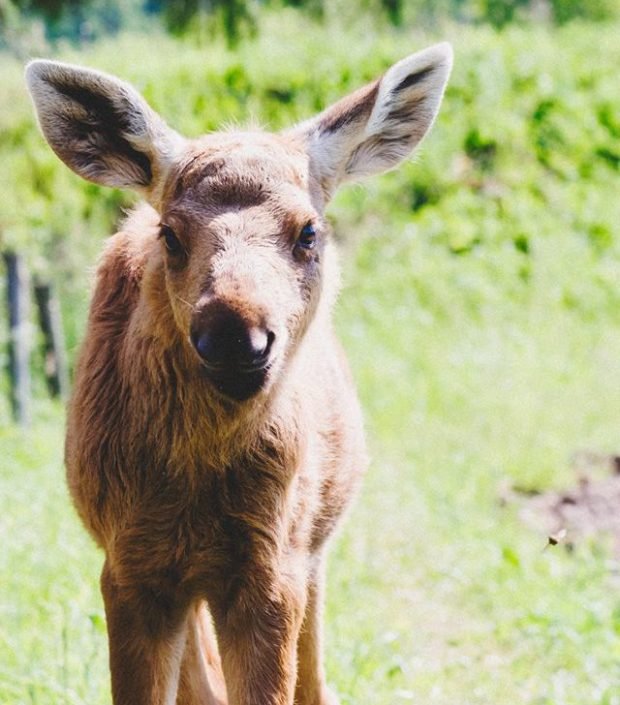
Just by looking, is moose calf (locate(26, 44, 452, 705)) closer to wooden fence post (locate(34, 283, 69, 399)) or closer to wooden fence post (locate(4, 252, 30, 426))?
wooden fence post (locate(4, 252, 30, 426))

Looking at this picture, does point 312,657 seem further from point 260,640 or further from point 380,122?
point 380,122

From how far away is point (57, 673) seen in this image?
4766mm

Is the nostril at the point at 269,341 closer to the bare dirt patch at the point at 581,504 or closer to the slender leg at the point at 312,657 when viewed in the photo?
the slender leg at the point at 312,657

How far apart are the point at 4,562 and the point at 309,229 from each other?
10.0 ft

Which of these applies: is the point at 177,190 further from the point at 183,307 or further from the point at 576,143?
the point at 576,143

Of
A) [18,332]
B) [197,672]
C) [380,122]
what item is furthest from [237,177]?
[18,332]

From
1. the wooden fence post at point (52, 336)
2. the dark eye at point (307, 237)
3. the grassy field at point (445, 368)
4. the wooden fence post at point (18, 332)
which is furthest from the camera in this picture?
the wooden fence post at point (52, 336)

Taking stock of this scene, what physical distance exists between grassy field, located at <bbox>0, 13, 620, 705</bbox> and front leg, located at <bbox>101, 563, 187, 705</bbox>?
807 millimetres

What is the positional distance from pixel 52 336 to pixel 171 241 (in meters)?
7.18

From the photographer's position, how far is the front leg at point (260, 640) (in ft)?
12.4

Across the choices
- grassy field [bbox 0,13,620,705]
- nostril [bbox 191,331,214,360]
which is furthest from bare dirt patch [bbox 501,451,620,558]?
nostril [bbox 191,331,214,360]

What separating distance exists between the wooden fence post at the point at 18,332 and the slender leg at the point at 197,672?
540 centimetres

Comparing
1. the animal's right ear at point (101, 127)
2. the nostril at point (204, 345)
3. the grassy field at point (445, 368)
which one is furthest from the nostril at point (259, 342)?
the grassy field at point (445, 368)

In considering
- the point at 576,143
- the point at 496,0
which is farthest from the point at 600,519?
the point at 496,0
